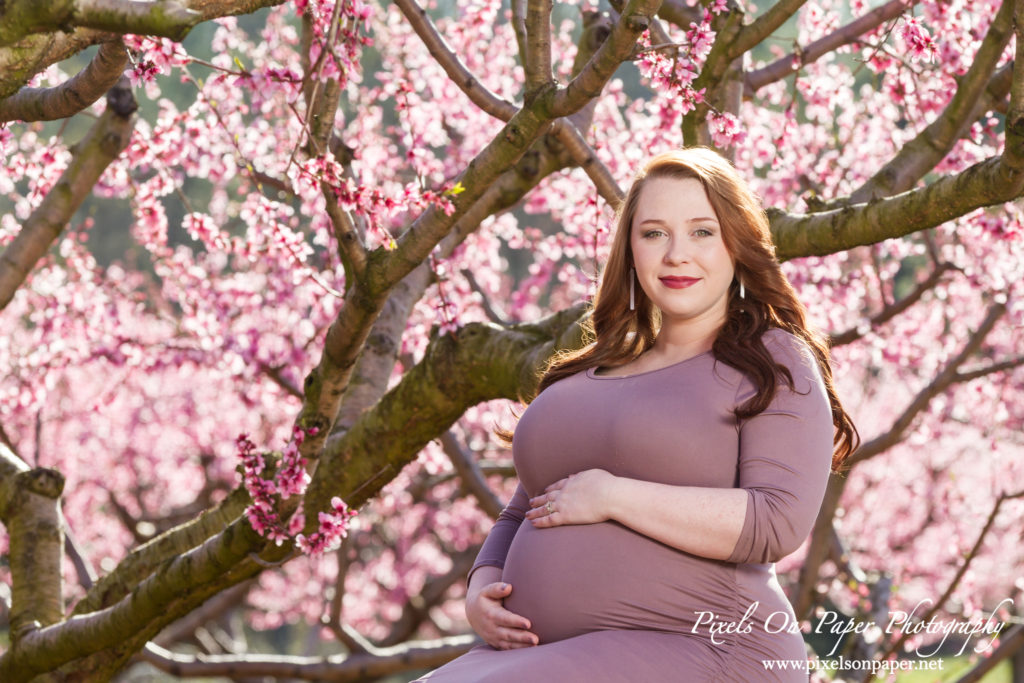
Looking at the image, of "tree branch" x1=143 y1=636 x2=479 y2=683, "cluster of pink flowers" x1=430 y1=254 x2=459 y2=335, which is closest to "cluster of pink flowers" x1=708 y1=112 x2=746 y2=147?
"cluster of pink flowers" x1=430 y1=254 x2=459 y2=335

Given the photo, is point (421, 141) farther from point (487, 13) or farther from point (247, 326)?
point (487, 13)

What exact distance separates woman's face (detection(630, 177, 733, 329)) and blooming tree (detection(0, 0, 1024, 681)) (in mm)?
334

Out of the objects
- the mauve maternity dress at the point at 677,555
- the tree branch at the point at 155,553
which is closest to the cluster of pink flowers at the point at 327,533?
the tree branch at the point at 155,553

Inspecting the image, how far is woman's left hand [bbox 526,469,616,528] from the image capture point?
80.0 inches

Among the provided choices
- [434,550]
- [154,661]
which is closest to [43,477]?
[154,661]

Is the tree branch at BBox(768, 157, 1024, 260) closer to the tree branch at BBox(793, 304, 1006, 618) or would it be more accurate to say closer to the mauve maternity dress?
the mauve maternity dress

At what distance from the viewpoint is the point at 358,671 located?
5.44 metres

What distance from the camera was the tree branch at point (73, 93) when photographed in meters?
3.08

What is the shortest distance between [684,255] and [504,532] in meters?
0.78

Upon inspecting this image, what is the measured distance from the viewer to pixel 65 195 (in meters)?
4.20

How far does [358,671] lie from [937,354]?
547cm

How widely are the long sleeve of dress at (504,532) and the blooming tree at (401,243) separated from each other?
0.81 m

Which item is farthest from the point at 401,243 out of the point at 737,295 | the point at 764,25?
the point at 764,25

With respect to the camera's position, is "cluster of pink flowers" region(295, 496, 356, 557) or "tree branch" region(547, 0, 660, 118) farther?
"cluster of pink flowers" region(295, 496, 356, 557)
